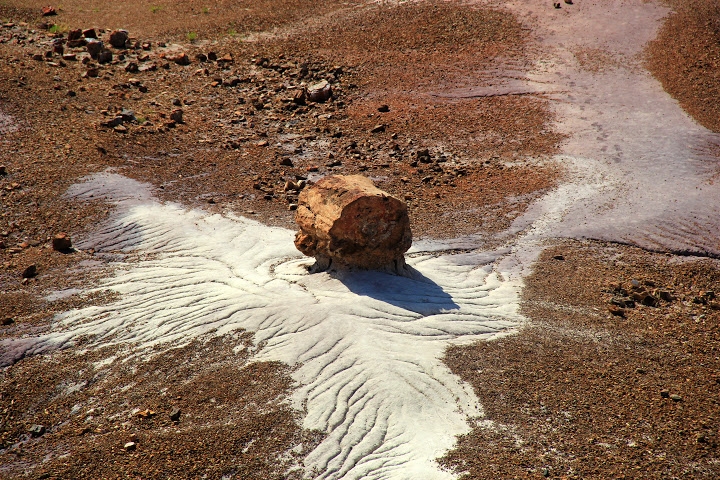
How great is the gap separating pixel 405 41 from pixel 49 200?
1172 cm

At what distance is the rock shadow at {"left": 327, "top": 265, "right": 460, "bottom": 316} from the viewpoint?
912cm

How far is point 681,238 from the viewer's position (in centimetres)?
1194

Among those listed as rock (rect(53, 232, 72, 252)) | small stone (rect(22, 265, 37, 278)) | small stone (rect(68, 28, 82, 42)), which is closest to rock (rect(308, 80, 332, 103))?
small stone (rect(68, 28, 82, 42))

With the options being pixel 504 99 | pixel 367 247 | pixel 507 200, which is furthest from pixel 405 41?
pixel 367 247

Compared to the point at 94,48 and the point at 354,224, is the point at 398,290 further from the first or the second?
the point at 94,48

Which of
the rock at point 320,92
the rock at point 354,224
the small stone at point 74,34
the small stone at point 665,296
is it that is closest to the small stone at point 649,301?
the small stone at point 665,296

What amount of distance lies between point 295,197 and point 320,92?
5306mm

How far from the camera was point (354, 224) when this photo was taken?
29.7 feet

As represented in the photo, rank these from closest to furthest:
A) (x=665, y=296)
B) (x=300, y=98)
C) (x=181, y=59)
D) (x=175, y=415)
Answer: (x=175, y=415) < (x=665, y=296) < (x=300, y=98) < (x=181, y=59)

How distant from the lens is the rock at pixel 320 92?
58.6 ft

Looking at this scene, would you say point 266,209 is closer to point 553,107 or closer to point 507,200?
point 507,200

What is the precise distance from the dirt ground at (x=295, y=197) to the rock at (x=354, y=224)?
176 cm

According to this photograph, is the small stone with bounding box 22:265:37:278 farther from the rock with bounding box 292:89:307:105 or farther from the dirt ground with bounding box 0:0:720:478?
the rock with bounding box 292:89:307:105

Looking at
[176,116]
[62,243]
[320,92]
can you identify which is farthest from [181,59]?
[62,243]
